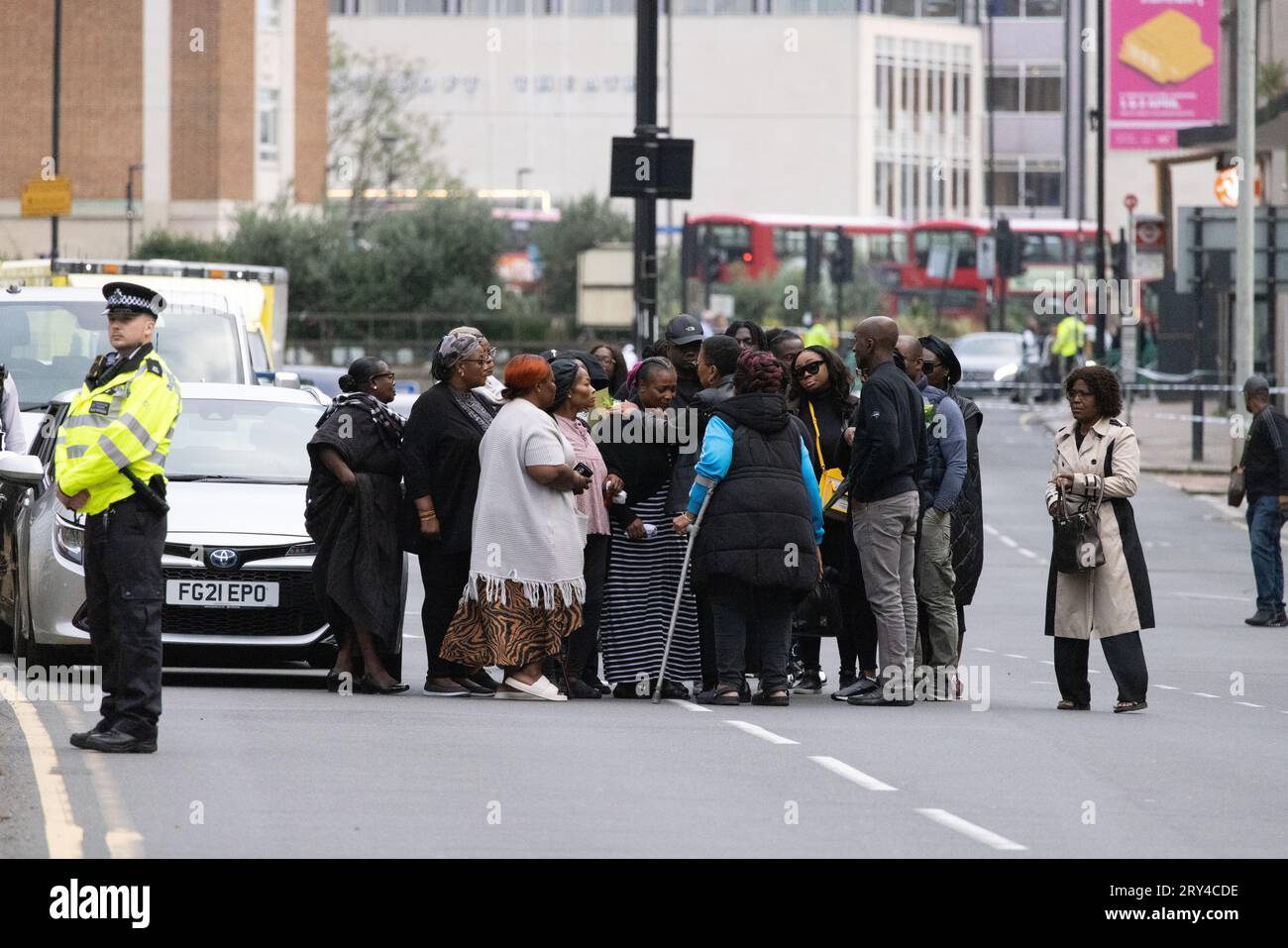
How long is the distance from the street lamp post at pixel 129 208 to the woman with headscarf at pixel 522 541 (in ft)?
174

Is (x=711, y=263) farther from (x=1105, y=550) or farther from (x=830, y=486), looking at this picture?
(x=1105, y=550)

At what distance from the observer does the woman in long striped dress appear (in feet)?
41.5

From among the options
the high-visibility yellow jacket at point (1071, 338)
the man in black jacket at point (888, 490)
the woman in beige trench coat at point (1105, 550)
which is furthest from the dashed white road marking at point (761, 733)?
the high-visibility yellow jacket at point (1071, 338)

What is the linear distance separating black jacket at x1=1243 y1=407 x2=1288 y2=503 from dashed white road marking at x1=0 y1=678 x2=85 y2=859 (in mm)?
10550

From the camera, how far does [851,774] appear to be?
9.95 metres

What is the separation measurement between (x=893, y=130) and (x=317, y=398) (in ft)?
281

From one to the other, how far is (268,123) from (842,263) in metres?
20.1

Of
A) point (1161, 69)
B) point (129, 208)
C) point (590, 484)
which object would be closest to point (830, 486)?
point (590, 484)

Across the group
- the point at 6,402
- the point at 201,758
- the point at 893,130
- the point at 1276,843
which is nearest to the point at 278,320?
the point at 6,402

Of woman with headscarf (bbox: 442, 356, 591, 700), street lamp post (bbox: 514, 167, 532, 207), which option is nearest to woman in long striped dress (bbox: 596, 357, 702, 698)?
woman with headscarf (bbox: 442, 356, 591, 700)

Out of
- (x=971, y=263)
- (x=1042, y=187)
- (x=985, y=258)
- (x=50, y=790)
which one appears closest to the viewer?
(x=50, y=790)

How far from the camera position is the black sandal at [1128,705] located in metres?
12.8

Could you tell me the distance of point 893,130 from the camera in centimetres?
9862

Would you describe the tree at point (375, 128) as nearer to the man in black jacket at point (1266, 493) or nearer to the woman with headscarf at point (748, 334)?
the man in black jacket at point (1266, 493)
